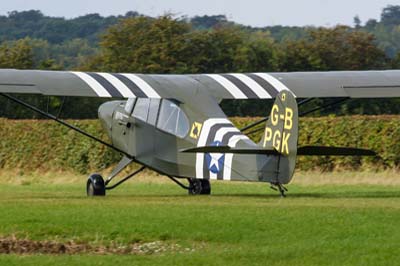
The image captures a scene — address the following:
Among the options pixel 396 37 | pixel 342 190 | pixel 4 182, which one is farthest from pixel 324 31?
pixel 396 37

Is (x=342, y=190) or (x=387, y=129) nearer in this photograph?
(x=342, y=190)

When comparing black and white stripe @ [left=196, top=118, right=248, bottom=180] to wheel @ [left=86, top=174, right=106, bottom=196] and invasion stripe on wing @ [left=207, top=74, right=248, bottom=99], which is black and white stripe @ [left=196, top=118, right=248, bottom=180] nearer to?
invasion stripe on wing @ [left=207, top=74, right=248, bottom=99]

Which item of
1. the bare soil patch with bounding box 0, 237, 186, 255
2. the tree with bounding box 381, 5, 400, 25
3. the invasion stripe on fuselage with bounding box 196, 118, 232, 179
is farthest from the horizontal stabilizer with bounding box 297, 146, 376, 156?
the tree with bounding box 381, 5, 400, 25

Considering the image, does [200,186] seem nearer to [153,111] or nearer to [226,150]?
[153,111]

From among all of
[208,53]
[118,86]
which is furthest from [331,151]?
[208,53]

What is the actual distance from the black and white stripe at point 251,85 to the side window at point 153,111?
1295 millimetres

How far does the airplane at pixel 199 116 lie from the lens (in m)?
19.8

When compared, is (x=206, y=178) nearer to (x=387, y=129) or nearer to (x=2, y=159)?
(x=387, y=129)

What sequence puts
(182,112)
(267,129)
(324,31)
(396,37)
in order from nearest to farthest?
(267,129) < (182,112) < (324,31) < (396,37)

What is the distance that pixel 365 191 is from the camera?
23281mm

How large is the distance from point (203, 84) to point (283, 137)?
3.58 metres

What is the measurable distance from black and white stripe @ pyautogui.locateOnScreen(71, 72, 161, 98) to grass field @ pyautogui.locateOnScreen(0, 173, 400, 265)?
2.17 meters

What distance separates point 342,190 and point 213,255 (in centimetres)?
1079

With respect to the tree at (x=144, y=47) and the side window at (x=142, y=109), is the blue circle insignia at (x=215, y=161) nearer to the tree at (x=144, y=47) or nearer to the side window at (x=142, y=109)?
the side window at (x=142, y=109)
